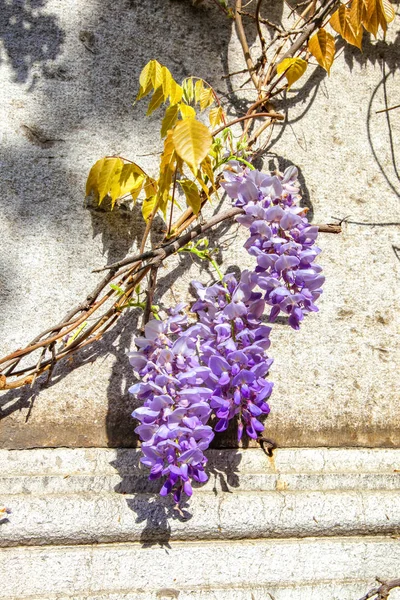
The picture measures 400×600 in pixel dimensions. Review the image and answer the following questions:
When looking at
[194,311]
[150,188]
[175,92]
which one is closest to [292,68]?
[175,92]

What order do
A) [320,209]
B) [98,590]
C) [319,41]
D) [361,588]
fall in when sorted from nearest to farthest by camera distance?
[98,590] < [361,588] < [319,41] < [320,209]

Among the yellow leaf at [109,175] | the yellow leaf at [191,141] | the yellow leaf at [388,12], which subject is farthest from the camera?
the yellow leaf at [388,12]

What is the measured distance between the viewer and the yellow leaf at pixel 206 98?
1.59 m

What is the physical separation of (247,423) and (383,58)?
1.36 metres

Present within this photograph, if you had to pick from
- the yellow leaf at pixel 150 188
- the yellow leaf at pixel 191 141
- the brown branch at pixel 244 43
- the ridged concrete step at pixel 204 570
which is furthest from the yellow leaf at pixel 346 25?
the ridged concrete step at pixel 204 570

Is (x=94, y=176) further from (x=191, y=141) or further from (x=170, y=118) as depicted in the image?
(x=191, y=141)

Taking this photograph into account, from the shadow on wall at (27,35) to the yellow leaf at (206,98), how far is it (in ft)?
1.44

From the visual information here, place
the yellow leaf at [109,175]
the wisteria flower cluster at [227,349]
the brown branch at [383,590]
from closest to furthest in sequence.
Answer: the wisteria flower cluster at [227,349]
the brown branch at [383,590]
the yellow leaf at [109,175]

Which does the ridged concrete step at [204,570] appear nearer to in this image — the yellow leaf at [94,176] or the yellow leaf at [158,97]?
the yellow leaf at [94,176]

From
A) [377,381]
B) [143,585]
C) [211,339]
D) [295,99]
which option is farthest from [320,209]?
[143,585]

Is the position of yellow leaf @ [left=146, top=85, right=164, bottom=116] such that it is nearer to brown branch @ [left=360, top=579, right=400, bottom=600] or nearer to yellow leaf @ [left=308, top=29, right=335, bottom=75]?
yellow leaf @ [left=308, top=29, right=335, bottom=75]

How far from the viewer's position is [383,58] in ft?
6.13

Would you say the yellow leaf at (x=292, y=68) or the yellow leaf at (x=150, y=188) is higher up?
the yellow leaf at (x=292, y=68)

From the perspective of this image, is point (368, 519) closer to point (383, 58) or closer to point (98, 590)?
point (98, 590)
